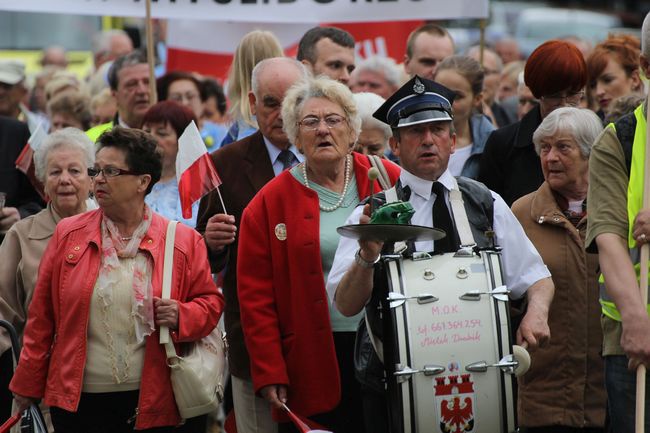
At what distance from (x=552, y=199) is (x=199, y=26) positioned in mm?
6115

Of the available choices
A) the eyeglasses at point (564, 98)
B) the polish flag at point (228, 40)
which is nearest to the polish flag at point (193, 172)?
the eyeglasses at point (564, 98)

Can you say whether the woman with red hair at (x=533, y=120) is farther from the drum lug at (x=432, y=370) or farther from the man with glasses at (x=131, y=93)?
the man with glasses at (x=131, y=93)

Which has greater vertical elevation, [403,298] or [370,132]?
[370,132]

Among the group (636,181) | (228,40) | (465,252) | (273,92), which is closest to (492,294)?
(465,252)

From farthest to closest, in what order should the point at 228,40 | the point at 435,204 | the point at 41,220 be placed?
the point at 228,40, the point at 41,220, the point at 435,204

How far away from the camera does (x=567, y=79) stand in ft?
27.8

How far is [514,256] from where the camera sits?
6672 millimetres

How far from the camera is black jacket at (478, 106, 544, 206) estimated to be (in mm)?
8500

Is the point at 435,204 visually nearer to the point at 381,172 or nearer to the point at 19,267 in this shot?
the point at 381,172

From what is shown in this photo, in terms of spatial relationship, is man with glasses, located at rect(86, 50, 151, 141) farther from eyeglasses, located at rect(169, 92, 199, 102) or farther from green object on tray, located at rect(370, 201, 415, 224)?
green object on tray, located at rect(370, 201, 415, 224)

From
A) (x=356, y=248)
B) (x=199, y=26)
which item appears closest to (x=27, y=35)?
(x=199, y=26)

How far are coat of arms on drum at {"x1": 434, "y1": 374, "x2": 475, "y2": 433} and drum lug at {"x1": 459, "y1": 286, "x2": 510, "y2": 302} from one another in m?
0.33

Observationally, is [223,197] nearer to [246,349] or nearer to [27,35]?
[246,349]

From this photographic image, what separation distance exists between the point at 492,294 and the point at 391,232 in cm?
57
